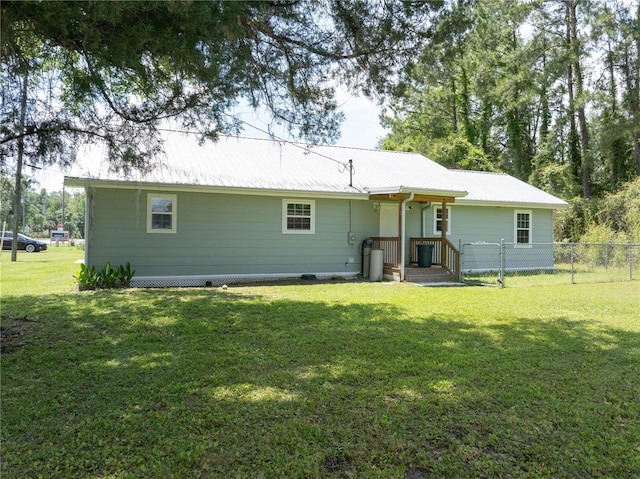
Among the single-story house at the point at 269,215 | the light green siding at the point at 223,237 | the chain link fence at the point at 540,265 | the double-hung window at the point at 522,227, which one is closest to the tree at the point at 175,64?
the single-story house at the point at 269,215

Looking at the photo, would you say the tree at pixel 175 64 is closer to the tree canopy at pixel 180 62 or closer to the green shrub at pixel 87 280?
the tree canopy at pixel 180 62

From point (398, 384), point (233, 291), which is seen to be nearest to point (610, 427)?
point (398, 384)

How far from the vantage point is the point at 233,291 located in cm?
1006

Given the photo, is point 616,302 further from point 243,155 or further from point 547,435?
point 243,155

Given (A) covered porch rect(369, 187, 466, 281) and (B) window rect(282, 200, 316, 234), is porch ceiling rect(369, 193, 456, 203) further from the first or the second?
(B) window rect(282, 200, 316, 234)

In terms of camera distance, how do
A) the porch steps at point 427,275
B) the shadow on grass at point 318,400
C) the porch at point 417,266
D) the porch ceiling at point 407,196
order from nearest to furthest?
the shadow on grass at point 318,400 < the porch ceiling at point 407,196 < the porch steps at point 427,275 < the porch at point 417,266

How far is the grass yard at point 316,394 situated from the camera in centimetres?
280

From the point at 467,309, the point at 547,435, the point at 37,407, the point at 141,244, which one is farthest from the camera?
the point at 141,244

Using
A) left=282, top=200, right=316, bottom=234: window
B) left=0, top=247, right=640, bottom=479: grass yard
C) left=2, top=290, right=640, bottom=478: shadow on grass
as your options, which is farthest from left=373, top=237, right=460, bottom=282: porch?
left=2, top=290, right=640, bottom=478: shadow on grass

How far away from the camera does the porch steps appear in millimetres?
12453

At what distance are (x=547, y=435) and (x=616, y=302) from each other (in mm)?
7060

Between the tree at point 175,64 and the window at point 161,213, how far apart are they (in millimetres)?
4010

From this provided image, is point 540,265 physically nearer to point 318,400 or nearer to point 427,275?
point 427,275

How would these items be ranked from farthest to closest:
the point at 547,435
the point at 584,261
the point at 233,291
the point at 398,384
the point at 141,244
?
the point at 584,261 → the point at 141,244 → the point at 233,291 → the point at 398,384 → the point at 547,435
